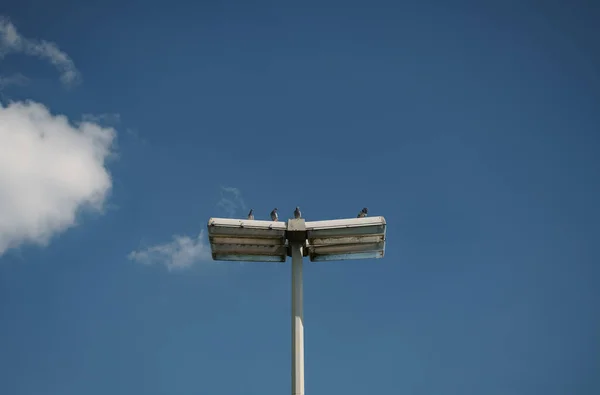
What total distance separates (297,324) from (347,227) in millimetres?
1502

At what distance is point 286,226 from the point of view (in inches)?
333

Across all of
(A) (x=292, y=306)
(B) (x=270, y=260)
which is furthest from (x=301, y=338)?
(B) (x=270, y=260)

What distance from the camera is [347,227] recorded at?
834 centimetres

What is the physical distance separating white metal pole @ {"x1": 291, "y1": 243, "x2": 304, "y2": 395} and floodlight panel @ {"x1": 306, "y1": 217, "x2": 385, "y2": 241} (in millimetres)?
328

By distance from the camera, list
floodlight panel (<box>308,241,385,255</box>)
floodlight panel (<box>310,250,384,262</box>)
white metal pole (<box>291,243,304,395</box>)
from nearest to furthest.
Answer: white metal pole (<box>291,243,304,395</box>)
floodlight panel (<box>308,241,385,255</box>)
floodlight panel (<box>310,250,384,262</box>)

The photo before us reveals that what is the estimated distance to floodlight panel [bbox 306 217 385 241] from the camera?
328 inches

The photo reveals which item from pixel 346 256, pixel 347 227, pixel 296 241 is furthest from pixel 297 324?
pixel 347 227

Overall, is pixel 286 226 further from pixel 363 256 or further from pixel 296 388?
pixel 296 388

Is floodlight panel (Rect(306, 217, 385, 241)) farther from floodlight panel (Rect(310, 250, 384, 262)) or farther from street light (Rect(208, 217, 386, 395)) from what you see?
floodlight panel (Rect(310, 250, 384, 262))

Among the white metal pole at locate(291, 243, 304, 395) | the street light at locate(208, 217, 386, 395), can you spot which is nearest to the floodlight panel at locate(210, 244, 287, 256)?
the street light at locate(208, 217, 386, 395)

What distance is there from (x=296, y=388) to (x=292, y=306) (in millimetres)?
1150

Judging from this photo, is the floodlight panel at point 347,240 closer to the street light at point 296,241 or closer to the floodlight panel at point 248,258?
the street light at point 296,241

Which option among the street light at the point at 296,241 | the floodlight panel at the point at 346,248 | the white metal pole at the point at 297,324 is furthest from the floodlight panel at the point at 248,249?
the floodlight panel at the point at 346,248

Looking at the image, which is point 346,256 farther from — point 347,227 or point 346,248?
point 347,227
